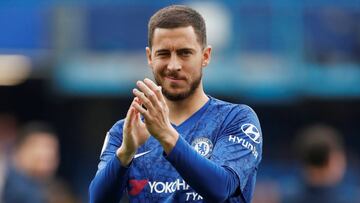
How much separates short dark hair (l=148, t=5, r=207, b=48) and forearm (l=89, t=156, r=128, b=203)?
0.61m

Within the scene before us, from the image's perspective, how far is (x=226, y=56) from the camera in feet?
49.2

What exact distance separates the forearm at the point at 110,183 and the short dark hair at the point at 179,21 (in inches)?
24.1

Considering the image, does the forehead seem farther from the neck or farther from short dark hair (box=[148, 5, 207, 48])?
the neck

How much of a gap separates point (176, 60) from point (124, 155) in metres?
0.49

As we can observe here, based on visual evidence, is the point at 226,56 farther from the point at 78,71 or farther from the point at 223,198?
the point at 223,198

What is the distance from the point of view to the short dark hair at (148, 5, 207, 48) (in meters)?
4.67

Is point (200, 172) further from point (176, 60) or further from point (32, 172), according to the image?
point (32, 172)

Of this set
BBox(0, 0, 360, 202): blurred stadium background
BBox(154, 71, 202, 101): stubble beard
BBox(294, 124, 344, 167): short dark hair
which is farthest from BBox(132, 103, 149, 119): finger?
BBox(0, 0, 360, 202): blurred stadium background

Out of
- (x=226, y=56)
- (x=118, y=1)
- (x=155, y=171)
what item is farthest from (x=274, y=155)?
(x=155, y=171)

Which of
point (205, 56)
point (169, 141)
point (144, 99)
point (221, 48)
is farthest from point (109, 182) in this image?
point (221, 48)

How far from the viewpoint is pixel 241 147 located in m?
4.70

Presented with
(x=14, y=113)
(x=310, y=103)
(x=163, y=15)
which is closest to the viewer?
(x=163, y=15)

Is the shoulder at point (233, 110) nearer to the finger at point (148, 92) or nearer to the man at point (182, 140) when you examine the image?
the man at point (182, 140)

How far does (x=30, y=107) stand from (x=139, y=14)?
3260 millimetres
